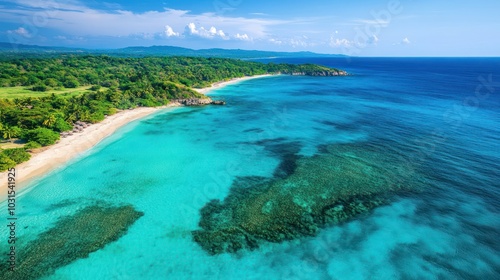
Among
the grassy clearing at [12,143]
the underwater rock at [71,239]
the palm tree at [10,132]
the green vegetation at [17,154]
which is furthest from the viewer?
the palm tree at [10,132]

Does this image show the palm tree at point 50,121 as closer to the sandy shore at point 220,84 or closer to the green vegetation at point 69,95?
the green vegetation at point 69,95

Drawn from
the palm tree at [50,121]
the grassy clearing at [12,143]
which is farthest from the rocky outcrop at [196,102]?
the grassy clearing at [12,143]

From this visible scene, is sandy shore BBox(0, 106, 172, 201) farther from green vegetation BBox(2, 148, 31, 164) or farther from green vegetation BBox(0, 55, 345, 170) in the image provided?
green vegetation BBox(0, 55, 345, 170)

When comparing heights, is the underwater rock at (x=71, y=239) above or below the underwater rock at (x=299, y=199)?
below

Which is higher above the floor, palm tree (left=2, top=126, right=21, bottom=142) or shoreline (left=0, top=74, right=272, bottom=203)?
palm tree (left=2, top=126, right=21, bottom=142)

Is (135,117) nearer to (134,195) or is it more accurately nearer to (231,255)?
(134,195)

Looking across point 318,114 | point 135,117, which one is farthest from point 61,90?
point 318,114

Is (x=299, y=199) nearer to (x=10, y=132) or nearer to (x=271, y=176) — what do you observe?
(x=271, y=176)

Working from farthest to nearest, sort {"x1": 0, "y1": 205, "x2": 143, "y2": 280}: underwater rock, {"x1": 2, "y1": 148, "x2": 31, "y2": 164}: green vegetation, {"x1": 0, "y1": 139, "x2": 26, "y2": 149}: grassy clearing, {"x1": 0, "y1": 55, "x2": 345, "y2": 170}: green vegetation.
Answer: {"x1": 0, "y1": 55, "x2": 345, "y2": 170}: green vegetation, {"x1": 0, "y1": 139, "x2": 26, "y2": 149}: grassy clearing, {"x1": 2, "y1": 148, "x2": 31, "y2": 164}: green vegetation, {"x1": 0, "y1": 205, "x2": 143, "y2": 280}: underwater rock

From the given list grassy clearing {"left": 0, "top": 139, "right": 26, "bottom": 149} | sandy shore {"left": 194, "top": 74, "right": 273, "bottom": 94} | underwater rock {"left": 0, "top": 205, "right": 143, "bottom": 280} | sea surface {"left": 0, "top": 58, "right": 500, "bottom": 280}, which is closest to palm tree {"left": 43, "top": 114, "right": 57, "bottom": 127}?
grassy clearing {"left": 0, "top": 139, "right": 26, "bottom": 149}
